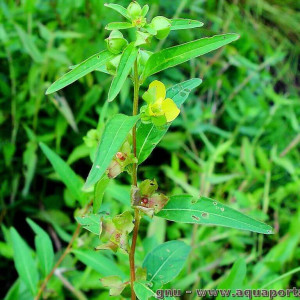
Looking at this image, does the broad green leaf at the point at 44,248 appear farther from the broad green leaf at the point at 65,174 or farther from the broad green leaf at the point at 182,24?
the broad green leaf at the point at 182,24

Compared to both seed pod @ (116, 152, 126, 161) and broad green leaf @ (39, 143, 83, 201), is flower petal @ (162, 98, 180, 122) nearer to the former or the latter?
seed pod @ (116, 152, 126, 161)

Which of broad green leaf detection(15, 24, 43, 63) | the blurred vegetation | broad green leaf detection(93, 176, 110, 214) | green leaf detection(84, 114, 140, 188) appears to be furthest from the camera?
broad green leaf detection(15, 24, 43, 63)

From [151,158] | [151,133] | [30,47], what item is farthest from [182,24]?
[151,158]

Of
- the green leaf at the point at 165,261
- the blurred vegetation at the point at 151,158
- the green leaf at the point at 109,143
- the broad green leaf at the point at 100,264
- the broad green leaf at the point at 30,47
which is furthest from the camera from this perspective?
the broad green leaf at the point at 30,47

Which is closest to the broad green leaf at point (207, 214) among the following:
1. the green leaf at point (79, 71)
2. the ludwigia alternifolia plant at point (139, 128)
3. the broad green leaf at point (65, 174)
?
the ludwigia alternifolia plant at point (139, 128)

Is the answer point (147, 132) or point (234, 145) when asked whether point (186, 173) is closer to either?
point (234, 145)

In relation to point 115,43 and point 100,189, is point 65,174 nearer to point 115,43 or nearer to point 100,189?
point 100,189

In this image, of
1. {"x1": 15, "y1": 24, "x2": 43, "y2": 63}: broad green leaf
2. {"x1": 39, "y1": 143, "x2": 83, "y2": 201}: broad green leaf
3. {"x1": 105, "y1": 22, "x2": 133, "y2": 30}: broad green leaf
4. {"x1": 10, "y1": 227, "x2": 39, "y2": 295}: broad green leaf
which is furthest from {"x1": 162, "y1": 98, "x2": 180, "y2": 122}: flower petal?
{"x1": 15, "y1": 24, "x2": 43, "y2": 63}: broad green leaf
